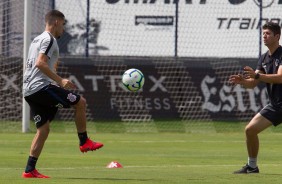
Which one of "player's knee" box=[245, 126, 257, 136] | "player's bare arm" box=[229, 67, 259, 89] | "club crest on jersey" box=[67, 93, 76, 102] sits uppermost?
"player's bare arm" box=[229, 67, 259, 89]

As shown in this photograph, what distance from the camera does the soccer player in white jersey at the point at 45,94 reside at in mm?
13836

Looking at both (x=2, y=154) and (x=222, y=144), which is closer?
(x=2, y=154)

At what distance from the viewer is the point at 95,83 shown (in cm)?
2983

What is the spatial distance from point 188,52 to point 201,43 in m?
0.52

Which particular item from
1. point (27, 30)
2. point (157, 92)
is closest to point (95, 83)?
point (157, 92)

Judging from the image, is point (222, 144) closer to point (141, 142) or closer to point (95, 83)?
point (141, 142)

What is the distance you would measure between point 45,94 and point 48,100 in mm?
101

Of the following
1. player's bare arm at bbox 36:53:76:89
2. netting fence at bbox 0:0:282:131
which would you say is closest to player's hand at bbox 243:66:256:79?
player's bare arm at bbox 36:53:76:89

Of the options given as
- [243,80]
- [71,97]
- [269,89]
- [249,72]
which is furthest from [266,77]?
[71,97]

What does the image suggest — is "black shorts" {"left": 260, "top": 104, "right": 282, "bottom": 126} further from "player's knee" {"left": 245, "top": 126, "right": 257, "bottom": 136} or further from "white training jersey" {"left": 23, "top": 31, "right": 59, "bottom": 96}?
"white training jersey" {"left": 23, "top": 31, "right": 59, "bottom": 96}

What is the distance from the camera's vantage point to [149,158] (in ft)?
61.7

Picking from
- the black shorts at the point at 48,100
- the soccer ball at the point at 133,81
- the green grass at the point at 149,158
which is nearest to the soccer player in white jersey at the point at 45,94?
the black shorts at the point at 48,100

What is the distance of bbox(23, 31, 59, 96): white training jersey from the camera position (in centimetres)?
1389

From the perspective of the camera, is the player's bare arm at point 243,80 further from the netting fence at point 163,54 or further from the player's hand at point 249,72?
the netting fence at point 163,54
